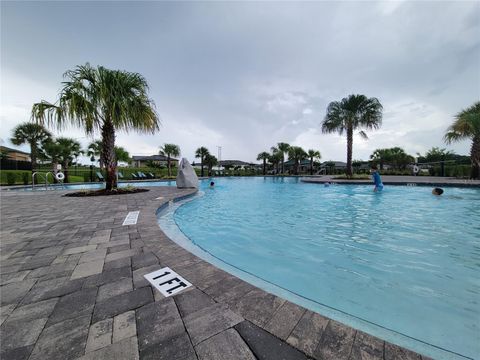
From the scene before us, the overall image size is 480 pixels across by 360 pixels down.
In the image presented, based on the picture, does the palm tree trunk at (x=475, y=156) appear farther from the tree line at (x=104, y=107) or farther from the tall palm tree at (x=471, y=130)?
the tree line at (x=104, y=107)

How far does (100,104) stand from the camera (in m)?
8.16

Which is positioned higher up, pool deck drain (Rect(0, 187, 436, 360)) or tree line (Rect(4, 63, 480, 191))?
tree line (Rect(4, 63, 480, 191))

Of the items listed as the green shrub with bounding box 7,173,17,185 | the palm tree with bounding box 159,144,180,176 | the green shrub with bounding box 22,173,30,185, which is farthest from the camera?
the palm tree with bounding box 159,144,180,176

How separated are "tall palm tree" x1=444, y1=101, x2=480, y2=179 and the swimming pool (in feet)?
45.8

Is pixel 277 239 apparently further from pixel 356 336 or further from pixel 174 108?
pixel 174 108

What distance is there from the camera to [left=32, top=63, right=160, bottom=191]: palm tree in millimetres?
Answer: 7832

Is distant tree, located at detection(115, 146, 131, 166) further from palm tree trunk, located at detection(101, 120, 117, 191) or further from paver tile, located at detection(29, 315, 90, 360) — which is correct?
paver tile, located at detection(29, 315, 90, 360)

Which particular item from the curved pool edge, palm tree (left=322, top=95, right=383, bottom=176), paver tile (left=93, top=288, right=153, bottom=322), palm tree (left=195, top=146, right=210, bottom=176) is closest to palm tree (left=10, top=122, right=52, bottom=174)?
palm tree (left=195, top=146, right=210, bottom=176)

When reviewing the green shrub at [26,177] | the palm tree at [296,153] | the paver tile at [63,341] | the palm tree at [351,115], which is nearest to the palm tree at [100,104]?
the paver tile at [63,341]

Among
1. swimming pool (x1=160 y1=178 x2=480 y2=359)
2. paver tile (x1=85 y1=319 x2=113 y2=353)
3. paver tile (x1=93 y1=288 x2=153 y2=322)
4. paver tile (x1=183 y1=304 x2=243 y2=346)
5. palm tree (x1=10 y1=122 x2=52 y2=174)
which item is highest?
palm tree (x1=10 y1=122 x2=52 y2=174)

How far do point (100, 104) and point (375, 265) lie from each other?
34.4ft

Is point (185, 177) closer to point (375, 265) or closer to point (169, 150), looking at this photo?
point (375, 265)

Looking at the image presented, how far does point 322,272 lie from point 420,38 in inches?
552

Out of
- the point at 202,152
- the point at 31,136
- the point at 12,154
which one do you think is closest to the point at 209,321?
the point at 31,136
